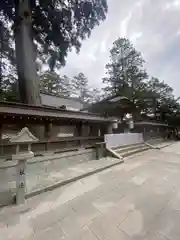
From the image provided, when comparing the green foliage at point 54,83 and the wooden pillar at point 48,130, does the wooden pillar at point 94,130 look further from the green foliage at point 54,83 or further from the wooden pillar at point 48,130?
the green foliage at point 54,83

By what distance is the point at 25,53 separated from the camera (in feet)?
28.3

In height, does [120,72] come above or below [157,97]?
above

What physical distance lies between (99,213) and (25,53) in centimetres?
871

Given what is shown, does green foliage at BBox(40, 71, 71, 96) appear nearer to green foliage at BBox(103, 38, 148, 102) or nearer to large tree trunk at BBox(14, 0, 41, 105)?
green foliage at BBox(103, 38, 148, 102)

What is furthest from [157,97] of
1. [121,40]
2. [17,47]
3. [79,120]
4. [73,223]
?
[73,223]

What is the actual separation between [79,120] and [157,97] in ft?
53.7

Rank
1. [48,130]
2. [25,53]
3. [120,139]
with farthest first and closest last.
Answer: [120,139], [25,53], [48,130]

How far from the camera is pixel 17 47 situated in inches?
352

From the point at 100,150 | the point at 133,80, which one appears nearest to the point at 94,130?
the point at 100,150

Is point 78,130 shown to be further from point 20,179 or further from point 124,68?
point 124,68

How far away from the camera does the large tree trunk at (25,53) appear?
848 cm

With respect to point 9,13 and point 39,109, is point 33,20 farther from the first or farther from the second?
point 39,109

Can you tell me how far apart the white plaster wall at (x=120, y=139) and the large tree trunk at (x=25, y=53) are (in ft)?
15.1

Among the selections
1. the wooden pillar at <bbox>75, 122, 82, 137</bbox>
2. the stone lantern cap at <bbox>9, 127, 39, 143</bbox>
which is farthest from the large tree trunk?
the stone lantern cap at <bbox>9, 127, 39, 143</bbox>
